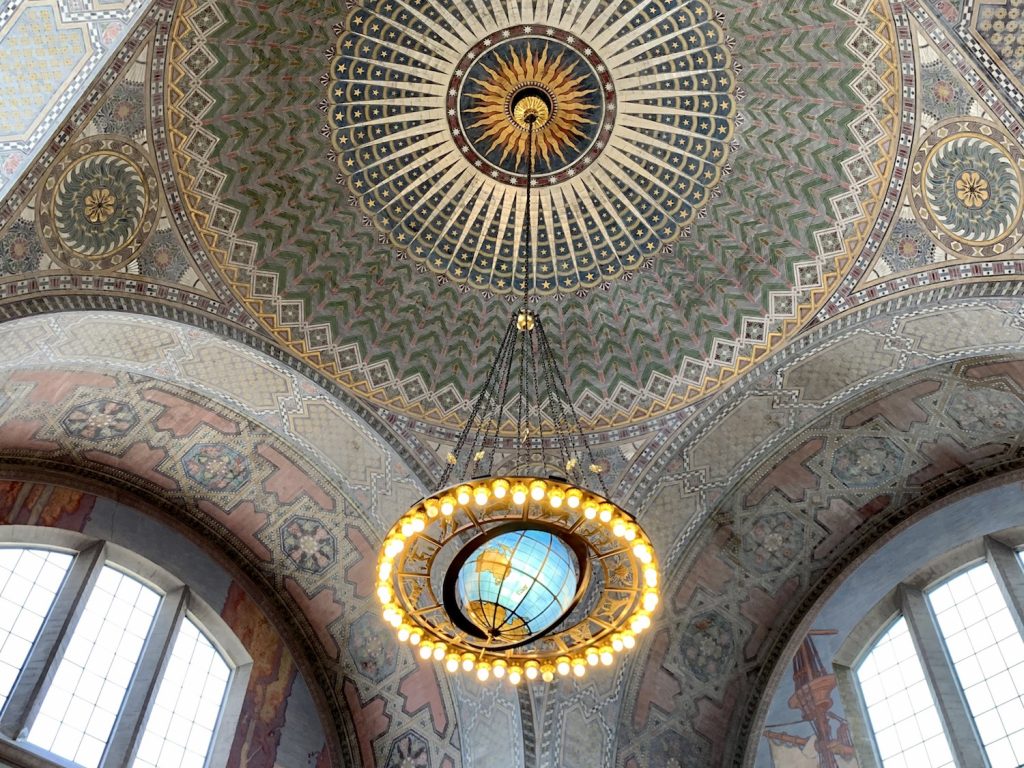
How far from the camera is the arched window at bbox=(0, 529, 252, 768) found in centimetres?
1128

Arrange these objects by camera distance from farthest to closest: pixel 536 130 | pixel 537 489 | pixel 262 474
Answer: pixel 262 474
pixel 536 130
pixel 537 489

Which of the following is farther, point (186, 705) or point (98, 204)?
point (186, 705)

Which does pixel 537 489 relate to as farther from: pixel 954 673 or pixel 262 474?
pixel 954 673

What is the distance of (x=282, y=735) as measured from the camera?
13.2 m

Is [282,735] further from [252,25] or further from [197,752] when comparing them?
[252,25]

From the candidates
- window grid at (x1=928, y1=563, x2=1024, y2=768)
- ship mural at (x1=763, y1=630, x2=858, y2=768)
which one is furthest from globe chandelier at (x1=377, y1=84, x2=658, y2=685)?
window grid at (x1=928, y1=563, x2=1024, y2=768)

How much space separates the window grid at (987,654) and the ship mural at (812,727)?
1462 mm

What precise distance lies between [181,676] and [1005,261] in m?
10.1

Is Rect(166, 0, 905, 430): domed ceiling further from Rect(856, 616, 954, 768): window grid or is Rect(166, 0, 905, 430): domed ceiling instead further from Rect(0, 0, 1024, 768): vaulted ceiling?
Rect(856, 616, 954, 768): window grid

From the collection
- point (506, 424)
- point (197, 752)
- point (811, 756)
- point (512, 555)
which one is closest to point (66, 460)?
point (197, 752)

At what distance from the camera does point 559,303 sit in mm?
13945

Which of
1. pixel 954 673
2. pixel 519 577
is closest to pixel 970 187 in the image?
pixel 954 673

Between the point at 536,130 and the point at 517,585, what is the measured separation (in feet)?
20.2

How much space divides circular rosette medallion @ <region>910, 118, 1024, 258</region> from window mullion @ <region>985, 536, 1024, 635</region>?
421 cm
